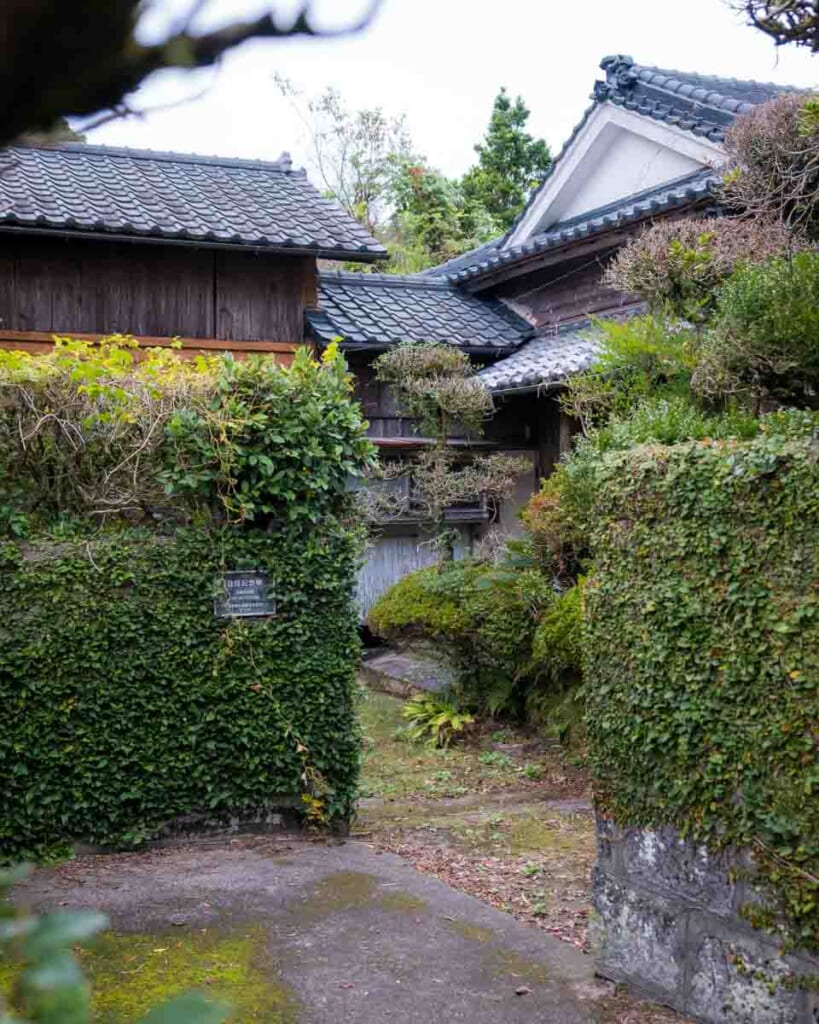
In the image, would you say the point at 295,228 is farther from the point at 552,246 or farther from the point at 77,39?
the point at 77,39

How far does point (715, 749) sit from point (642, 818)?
1.82 feet

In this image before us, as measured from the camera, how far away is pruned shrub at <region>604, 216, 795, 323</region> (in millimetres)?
6691

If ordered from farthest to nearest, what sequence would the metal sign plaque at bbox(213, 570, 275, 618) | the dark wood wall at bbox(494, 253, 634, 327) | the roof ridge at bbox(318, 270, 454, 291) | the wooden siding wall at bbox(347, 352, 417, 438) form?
1. the roof ridge at bbox(318, 270, 454, 291)
2. the wooden siding wall at bbox(347, 352, 417, 438)
3. the dark wood wall at bbox(494, 253, 634, 327)
4. the metal sign plaque at bbox(213, 570, 275, 618)

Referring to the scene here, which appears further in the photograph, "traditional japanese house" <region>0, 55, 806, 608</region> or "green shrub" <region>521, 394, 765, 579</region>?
"traditional japanese house" <region>0, 55, 806, 608</region>

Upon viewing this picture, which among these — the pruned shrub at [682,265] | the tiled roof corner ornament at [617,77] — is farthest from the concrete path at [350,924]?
the tiled roof corner ornament at [617,77]

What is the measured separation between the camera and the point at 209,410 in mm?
6344

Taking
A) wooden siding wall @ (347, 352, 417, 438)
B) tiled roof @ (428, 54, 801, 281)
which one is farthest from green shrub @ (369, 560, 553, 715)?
tiled roof @ (428, 54, 801, 281)

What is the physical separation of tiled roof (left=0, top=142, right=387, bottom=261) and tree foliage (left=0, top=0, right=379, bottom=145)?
33.1ft

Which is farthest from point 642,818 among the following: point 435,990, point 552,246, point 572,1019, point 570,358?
point 552,246

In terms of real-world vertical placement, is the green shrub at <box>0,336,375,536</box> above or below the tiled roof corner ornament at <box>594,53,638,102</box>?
below

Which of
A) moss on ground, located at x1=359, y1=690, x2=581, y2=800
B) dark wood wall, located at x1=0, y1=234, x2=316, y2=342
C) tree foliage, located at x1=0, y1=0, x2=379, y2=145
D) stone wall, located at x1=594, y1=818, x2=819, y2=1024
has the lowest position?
moss on ground, located at x1=359, y1=690, x2=581, y2=800

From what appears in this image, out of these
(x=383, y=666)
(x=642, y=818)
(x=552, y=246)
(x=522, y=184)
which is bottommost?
(x=383, y=666)

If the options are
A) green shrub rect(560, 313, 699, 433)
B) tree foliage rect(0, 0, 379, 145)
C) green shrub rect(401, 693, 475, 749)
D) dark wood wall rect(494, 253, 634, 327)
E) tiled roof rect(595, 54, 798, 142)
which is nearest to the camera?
tree foliage rect(0, 0, 379, 145)

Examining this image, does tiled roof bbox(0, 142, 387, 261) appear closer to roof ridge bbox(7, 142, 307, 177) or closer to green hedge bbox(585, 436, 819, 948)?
roof ridge bbox(7, 142, 307, 177)
